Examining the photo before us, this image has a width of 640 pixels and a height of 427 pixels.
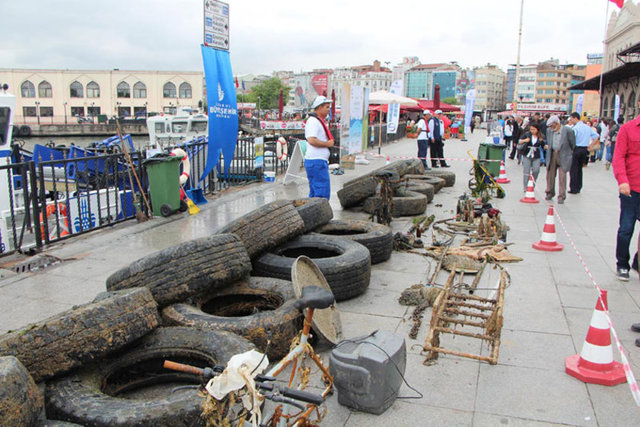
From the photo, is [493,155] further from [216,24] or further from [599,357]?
[599,357]

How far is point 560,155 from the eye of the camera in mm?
11281

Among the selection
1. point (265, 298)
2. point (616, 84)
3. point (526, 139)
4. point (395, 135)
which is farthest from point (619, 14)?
point (265, 298)

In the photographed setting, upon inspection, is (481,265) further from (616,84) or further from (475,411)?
(616,84)

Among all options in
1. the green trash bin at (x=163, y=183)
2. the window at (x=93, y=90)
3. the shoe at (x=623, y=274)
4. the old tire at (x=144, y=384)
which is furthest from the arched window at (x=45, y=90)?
the shoe at (x=623, y=274)

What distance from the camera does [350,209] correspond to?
10.1m

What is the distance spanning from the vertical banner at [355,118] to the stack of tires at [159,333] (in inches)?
492

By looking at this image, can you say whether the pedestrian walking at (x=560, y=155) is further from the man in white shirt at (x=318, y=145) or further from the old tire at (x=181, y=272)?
the old tire at (x=181, y=272)

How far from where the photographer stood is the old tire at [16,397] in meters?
2.44

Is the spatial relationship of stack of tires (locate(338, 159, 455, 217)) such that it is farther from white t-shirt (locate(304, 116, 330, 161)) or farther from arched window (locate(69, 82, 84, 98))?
arched window (locate(69, 82, 84, 98))

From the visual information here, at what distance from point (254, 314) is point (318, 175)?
430 cm

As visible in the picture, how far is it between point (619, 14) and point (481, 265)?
261 feet

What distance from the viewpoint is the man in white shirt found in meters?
8.05

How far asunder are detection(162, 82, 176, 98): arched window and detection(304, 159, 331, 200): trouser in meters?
96.0

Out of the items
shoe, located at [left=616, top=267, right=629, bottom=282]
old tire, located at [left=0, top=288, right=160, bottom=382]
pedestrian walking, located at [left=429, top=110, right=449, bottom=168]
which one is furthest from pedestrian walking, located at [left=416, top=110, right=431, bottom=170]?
old tire, located at [left=0, top=288, right=160, bottom=382]
